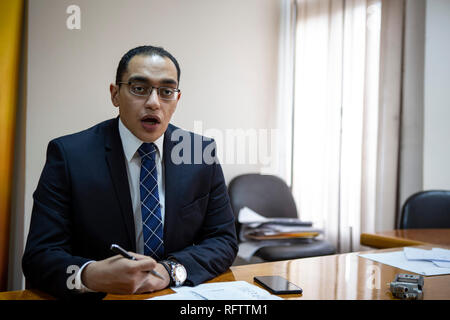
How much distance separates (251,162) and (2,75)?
1.95m

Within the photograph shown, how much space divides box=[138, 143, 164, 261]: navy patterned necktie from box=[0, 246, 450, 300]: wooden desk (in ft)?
0.88

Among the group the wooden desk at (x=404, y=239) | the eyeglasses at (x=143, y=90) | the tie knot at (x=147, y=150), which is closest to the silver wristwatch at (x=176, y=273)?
the tie knot at (x=147, y=150)

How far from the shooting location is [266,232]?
2.63 metres

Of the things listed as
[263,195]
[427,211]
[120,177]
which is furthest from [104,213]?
[427,211]

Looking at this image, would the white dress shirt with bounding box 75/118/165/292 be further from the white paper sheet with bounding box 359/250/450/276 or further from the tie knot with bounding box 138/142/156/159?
the white paper sheet with bounding box 359/250/450/276

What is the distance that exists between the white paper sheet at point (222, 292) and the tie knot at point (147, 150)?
0.51 m

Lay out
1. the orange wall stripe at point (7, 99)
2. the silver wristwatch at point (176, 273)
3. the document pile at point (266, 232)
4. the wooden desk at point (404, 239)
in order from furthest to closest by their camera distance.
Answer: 1. the document pile at point (266, 232)
2. the orange wall stripe at point (7, 99)
3. the wooden desk at point (404, 239)
4. the silver wristwatch at point (176, 273)

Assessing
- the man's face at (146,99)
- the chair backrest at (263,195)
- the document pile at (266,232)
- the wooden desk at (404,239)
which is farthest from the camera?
the chair backrest at (263,195)

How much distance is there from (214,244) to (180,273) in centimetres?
27

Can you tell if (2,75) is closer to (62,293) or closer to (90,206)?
(90,206)

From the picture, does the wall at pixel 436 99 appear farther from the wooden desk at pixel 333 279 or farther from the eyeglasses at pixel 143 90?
the eyeglasses at pixel 143 90

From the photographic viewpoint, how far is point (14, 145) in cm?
210

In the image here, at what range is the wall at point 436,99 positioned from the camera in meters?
2.65

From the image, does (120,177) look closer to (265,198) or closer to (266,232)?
(266,232)
